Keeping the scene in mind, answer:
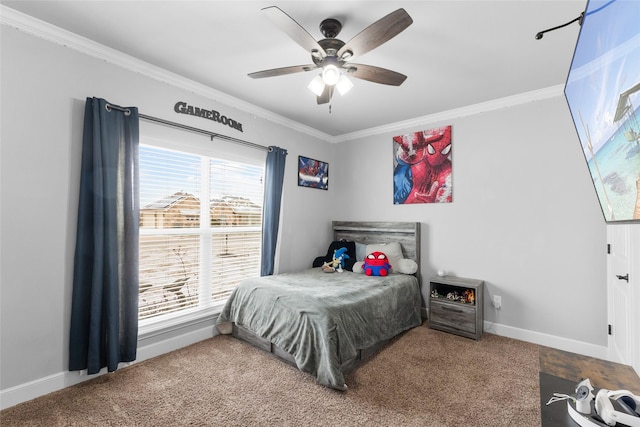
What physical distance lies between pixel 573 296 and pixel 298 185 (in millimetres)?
3200

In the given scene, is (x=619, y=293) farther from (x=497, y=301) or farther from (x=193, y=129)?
(x=193, y=129)

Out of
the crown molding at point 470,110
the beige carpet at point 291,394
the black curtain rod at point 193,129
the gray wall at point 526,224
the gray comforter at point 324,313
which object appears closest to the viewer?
the beige carpet at point 291,394

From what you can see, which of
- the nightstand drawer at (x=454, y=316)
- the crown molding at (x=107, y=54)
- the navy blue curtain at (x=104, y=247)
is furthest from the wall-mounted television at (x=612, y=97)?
the crown molding at (x=107, y=54)

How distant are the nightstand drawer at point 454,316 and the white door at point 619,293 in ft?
3.39

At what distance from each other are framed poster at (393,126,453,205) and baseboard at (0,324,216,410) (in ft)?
9.73

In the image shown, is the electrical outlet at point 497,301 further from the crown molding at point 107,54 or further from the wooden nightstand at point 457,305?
the crown molding at point 107,54

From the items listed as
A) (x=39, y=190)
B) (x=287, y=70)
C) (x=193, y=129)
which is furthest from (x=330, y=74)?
(x=39, y=190)

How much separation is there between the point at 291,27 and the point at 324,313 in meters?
1.92

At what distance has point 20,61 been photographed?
77.7 inches

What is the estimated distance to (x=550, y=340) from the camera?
9.50ft

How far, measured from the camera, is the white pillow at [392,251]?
12.0 feet

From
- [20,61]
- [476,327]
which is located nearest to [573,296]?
[476,327]

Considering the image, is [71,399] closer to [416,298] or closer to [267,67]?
[267,67]

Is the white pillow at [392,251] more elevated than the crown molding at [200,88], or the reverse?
the crown molding at [200,88]
